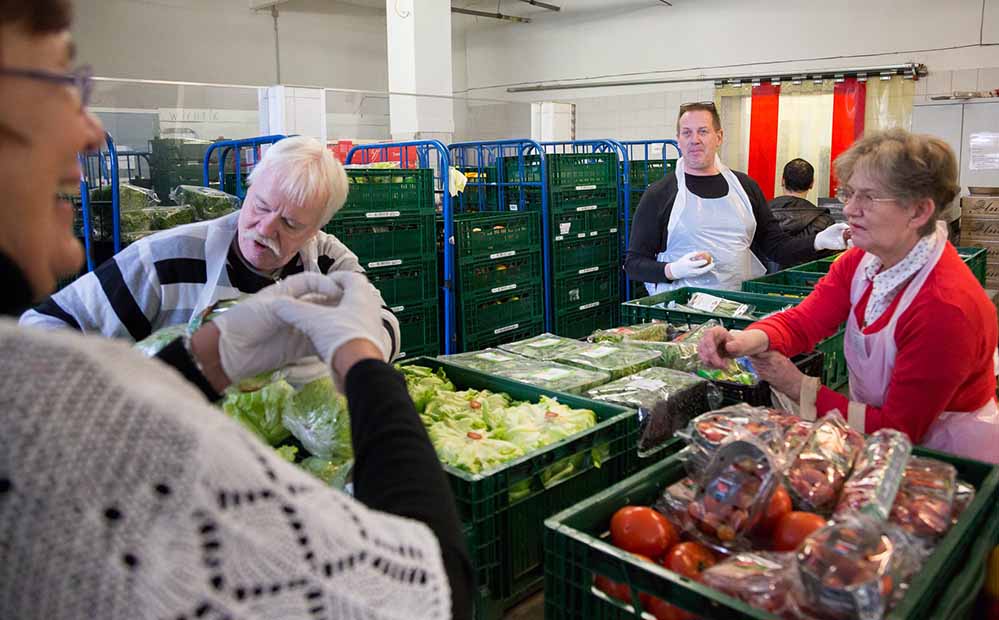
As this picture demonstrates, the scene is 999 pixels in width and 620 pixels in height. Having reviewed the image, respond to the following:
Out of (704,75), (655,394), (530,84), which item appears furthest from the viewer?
(530,84)

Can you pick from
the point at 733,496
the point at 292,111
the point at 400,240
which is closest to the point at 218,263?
the point at 733,496

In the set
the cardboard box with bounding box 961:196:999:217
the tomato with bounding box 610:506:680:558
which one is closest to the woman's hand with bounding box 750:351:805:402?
the tomato with bounding box 610:506:680:558

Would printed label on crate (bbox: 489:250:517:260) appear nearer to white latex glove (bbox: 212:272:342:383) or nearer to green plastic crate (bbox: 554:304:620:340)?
green plastic crate (bbox: 554:304:620:340)

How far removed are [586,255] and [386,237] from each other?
220cm

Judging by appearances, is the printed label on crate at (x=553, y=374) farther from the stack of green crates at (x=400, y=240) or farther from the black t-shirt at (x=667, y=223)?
the stack of green crates at (x=400, y=240)

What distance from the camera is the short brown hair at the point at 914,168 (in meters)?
1.94

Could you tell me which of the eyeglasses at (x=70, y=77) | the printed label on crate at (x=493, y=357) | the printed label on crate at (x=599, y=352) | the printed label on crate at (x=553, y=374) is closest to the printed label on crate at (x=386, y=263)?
the printed label on crate at (x=493, y=357)

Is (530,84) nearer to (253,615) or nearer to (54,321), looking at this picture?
(54,321)

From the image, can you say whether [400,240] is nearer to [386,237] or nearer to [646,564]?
[386,237]

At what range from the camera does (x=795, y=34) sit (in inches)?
403

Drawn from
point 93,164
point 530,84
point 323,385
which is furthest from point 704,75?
point 323,385

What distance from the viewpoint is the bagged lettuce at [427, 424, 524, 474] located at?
67.0 inches

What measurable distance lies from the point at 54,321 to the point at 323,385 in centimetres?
77

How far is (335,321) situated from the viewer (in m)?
1.04
